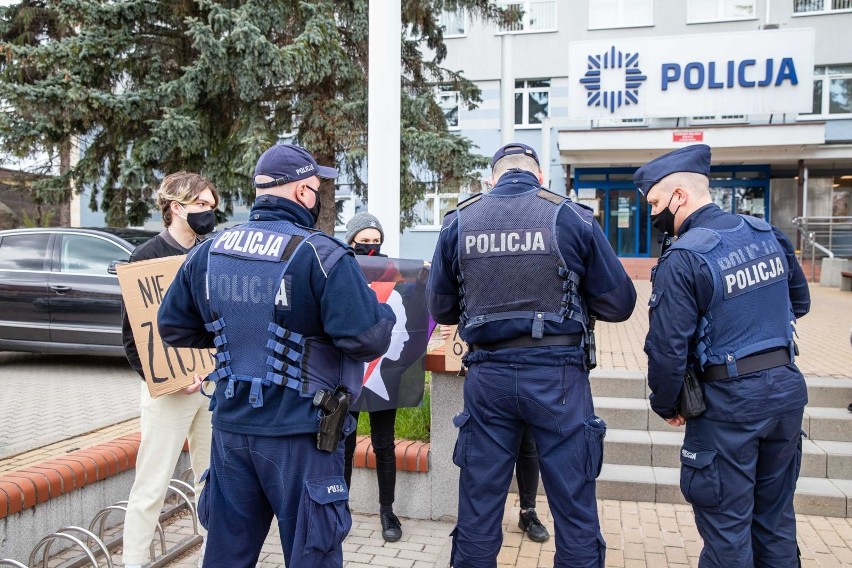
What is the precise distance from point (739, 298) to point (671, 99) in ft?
58.7

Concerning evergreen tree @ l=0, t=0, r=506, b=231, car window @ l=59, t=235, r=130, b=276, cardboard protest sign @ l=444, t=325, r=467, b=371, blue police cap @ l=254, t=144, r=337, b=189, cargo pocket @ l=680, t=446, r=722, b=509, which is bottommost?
cargo pocket @ l=680, t=446, r=722, b=509

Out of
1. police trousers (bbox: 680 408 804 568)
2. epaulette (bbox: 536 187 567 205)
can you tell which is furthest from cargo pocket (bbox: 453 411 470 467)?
epaulette (bbox: 536 187 567 205)

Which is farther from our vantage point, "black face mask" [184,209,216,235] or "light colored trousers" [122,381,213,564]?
"black face mask" [184,209,216,235]

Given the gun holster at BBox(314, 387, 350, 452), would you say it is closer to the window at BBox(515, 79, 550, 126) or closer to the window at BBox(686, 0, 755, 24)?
the window at BBox(515, 79, 550, 126)

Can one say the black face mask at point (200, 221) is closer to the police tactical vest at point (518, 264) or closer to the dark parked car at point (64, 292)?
the police tactical vest at point (518, 264)

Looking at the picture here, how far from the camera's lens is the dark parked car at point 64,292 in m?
8.15

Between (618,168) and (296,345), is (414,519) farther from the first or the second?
(618,168)

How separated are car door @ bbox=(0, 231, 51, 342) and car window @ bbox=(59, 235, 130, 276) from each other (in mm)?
286

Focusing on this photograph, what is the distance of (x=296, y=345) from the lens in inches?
102

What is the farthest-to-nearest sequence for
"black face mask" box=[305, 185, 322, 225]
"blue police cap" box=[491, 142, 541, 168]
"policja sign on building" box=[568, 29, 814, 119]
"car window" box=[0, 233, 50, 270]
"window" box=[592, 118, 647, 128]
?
"window" box=[592, 118, 647, 128], "policja sign on building" box=[568, 29, 814, 119], "car window" box=[0, 233, 50, 270], "blue police cap" box=[491, 142, 541, 168], "black face mask" box=[305, 185, 322, 225]

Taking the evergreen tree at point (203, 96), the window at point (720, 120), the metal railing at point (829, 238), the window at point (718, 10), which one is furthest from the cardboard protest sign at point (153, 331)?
the window at point (718, 10)

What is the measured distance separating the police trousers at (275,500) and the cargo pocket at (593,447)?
108cm

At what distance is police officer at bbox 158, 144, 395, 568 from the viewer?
2539 mm

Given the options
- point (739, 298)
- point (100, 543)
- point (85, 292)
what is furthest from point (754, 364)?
point (85, 292)
